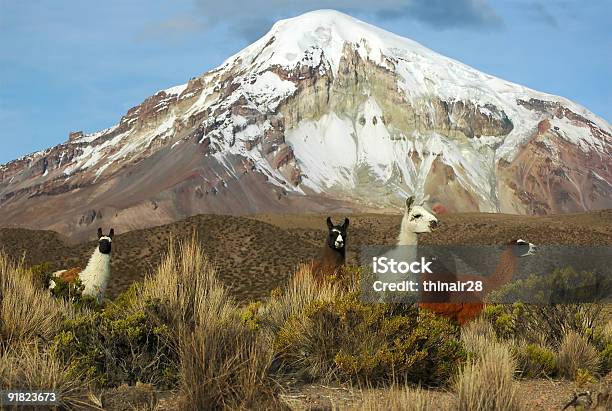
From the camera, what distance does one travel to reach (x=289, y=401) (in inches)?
329

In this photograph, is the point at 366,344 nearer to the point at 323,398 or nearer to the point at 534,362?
the point at 323,398

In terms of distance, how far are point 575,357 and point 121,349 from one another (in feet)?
20.7

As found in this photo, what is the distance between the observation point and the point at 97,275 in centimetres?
1514

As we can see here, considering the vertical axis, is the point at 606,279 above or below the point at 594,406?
above

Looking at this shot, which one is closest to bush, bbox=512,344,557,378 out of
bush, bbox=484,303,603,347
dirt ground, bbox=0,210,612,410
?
bush, bbox=484,303,603,347

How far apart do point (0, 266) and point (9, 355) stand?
2894 millimetres

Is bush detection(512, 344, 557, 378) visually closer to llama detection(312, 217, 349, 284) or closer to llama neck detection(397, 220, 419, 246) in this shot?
llama neck detection(397, 220, 419, 246)

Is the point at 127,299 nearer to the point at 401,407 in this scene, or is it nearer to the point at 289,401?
the point at 289,401

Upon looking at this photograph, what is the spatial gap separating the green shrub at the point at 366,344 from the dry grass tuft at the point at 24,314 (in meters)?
2.81

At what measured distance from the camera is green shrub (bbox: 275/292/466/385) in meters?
9.66

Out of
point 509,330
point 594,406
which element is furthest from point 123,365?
point 509,330

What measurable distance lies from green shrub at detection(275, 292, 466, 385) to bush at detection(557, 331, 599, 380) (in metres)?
2.21

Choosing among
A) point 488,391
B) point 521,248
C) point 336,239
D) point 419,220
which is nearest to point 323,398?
point 488,391

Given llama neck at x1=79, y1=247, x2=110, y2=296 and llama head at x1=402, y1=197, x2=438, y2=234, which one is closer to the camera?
llama head at x1=402, y1=197, x2=438, y2=234
